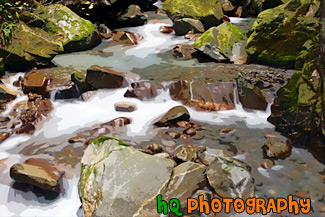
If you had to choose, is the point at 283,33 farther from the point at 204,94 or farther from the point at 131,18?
the point at 131,18

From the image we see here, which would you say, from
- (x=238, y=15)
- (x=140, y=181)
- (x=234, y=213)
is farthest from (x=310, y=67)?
(x=238, y=15)

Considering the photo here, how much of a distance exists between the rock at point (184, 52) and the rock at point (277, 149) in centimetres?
461

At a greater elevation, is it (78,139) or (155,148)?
(155,148)

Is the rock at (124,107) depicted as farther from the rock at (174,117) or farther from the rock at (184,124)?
the rock at (184,124)

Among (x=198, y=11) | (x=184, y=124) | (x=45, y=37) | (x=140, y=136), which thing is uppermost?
(x=198, y=11)

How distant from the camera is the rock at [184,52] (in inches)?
343

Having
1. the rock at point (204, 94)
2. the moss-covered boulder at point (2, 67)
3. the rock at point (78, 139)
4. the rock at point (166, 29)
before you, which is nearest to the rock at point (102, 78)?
the rock at point (204, 94)

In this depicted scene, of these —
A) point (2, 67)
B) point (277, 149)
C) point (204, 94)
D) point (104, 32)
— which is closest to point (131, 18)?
point (104, 32)

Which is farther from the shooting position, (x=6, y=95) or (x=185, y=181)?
(x=6, y=95)

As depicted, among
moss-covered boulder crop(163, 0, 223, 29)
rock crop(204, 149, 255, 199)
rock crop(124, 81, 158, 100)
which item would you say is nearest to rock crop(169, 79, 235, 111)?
rock crop(124, 81, 158, 100)

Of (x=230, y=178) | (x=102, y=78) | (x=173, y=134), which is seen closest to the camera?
(x=230, y=178)

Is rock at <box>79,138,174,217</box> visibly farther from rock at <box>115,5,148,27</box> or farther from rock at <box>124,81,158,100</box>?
rock at <box>115,5,148,27</box>

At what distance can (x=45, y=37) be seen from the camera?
27.1 feet

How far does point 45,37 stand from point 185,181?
6.63 m
